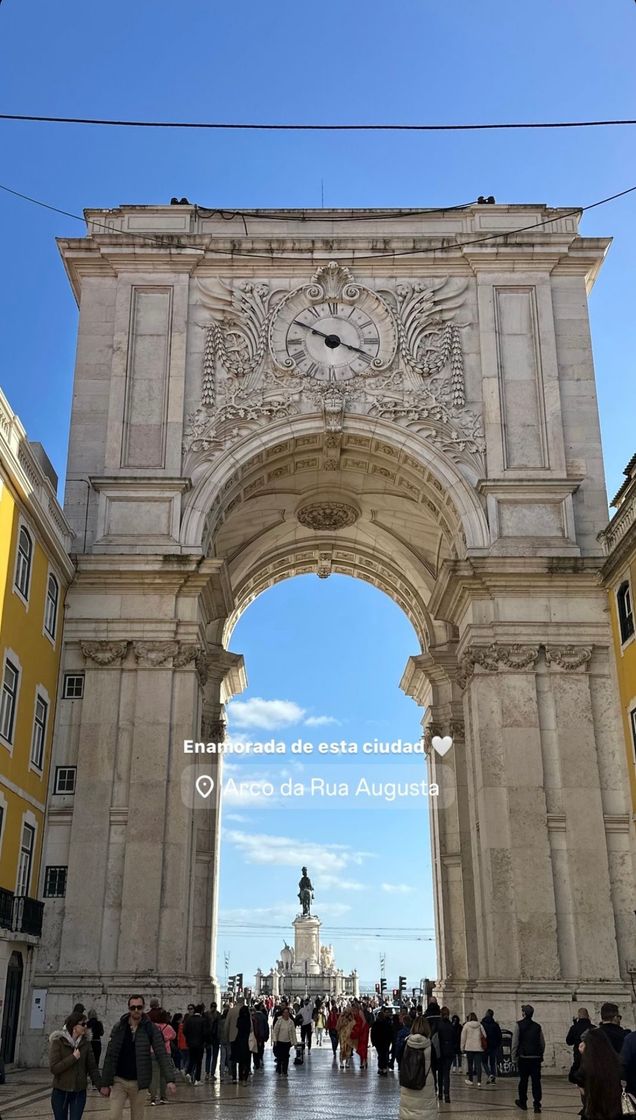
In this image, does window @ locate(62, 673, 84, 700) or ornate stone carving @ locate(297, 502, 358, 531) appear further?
ornate stone carving @ locate(297, 502, 358, 531)

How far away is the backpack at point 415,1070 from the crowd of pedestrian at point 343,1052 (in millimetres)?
12

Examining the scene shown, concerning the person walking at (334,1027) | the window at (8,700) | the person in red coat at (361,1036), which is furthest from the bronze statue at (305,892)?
the window at (8,700)

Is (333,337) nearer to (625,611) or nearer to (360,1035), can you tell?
(625,611)

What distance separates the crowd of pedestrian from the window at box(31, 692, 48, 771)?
6199 millimetres

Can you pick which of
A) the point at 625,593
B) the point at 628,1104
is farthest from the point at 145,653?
the point at 628,1104

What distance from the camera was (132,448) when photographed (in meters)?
32.6

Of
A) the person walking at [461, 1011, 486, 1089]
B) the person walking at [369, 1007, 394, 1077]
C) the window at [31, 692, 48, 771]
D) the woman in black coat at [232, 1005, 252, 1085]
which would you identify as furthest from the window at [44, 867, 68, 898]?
the person walking at [461, 1011, 486, 1089]

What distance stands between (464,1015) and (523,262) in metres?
22.1

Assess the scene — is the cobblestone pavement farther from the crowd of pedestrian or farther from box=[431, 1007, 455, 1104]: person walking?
the crowd of pedestrian

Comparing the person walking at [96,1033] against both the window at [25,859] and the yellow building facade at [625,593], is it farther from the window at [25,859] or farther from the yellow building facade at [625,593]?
the yellow building facade at [625,593]

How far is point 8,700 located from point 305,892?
42.0 meters

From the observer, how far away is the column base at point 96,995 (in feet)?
86.7

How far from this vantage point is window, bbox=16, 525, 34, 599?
25812mm

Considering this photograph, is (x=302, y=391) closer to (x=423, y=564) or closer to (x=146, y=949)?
(x=423, y=564)
